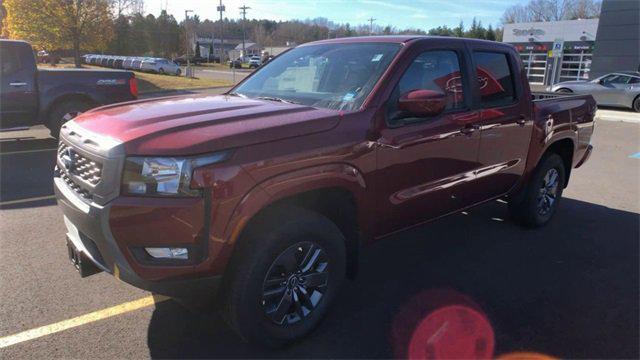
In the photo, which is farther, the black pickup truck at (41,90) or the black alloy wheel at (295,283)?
the black pickup truck at (41,90)

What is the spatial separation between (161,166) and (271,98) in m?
1.41

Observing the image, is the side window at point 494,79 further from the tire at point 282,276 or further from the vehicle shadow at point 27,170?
the vehicle shadow at point 27,170

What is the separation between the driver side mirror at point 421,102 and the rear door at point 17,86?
8051mm

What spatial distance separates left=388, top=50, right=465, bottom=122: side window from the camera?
3.45m

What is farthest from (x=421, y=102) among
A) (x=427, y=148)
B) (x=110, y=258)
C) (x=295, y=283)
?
(x=110, y=258)

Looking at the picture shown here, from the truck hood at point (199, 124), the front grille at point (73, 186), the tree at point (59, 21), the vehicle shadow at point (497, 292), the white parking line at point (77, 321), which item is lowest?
the white parking line at point (77, 321)

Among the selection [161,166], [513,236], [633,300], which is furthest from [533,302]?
[161,166]

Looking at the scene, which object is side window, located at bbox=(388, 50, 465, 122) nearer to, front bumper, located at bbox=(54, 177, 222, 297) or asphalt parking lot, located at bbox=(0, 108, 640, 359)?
asphalt parking lot, located at bbox=(0, 108, 640, 359)

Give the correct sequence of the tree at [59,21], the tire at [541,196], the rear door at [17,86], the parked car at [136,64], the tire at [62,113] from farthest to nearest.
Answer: the parked car at [136,64]
the tree at [59,21]
the tire at [62,113]
the rear door at [17,86]
the tire at [541,196]

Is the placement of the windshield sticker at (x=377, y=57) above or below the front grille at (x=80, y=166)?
above

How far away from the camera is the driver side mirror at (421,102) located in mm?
3156

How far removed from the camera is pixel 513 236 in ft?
16.6

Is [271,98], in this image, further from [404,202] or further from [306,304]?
[306,304]

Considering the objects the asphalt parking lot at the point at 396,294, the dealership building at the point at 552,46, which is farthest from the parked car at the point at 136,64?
the asphalt parking lot at the point at 396,294
